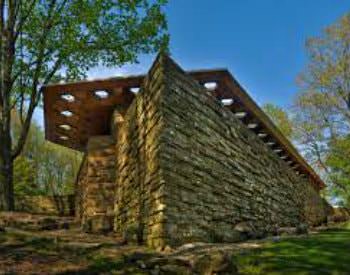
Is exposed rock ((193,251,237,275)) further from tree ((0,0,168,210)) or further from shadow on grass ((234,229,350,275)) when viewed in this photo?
tree ((0,0,168,210))

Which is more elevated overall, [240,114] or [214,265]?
[240,114]

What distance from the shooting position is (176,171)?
251 inches

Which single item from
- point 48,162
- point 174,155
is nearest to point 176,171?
point 174,155

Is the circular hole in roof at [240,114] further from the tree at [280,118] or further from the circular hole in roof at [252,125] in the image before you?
the tree at [280,118]

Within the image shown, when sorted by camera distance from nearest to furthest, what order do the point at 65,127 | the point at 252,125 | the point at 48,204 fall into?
the point at 252,125 → the point at 65,127 → the point at 48,204

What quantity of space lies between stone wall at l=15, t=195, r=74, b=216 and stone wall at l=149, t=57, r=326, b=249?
27.0ft

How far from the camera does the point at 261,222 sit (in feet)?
31.8

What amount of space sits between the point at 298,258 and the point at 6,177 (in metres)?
8.69

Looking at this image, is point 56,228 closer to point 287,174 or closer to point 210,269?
point 210,269

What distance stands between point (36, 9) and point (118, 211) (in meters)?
8.45

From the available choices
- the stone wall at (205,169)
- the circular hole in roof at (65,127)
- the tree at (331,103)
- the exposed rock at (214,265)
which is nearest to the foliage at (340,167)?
the tree at (331,103)

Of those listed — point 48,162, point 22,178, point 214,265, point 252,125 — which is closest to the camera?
point 214,265

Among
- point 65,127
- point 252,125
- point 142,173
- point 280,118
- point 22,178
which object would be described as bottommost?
point 142,173

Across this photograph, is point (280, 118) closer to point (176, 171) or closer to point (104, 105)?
point (104, 105)
